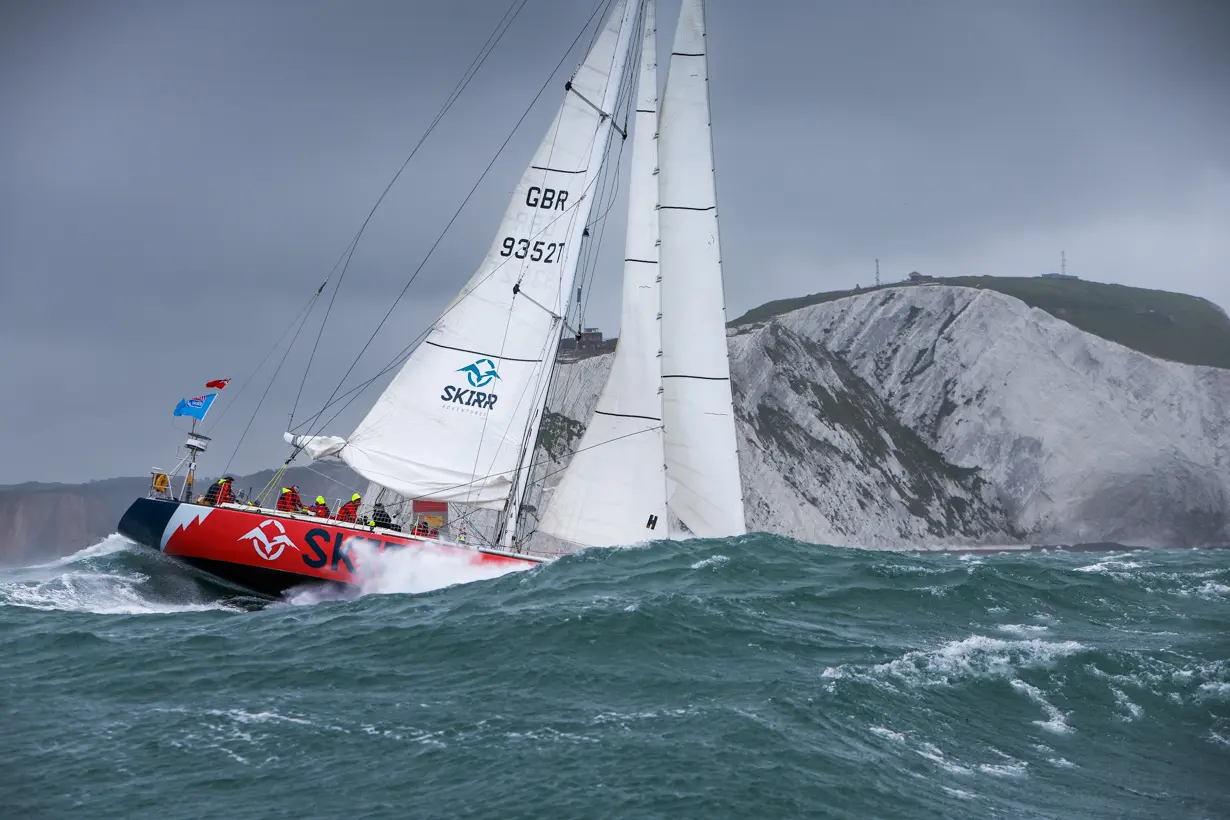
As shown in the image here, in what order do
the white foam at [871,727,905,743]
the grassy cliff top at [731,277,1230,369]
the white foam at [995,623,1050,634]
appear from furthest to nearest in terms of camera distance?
1. the grassy cliff top at [731,277,1230,369]
2. the white foam at [995,623,1050,634]
3. the white foam at [871,727,905,743]

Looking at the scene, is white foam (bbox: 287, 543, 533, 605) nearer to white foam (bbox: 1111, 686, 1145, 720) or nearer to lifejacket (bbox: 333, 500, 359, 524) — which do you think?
lifejacket (bbox: 333, 500, 359, 524)

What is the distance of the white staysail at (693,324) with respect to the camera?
26.4 metres

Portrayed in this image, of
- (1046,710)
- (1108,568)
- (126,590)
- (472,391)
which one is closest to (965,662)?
(1046,710)

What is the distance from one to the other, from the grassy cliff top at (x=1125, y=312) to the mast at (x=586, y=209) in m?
64.2

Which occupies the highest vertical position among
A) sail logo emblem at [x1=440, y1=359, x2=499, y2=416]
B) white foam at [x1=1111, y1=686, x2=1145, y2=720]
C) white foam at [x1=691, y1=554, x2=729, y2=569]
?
sail logo emblem at [x1=440, y1=359, x2=499, y2=416]

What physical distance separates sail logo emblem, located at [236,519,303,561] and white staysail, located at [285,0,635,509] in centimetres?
294

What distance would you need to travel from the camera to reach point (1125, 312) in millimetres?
93875

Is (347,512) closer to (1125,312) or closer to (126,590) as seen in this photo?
(126,590)

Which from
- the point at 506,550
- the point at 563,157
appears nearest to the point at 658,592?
the point at 506,550

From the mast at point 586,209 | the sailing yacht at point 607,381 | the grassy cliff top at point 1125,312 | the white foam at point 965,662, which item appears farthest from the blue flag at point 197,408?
the grassy cliff top at point 1125,312

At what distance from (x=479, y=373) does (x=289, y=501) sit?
16.2ft

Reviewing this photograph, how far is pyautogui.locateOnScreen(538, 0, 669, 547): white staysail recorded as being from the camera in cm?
2547

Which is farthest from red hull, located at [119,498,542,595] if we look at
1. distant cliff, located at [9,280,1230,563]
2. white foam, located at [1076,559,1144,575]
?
distant cliff, located at [9,280,1230,563]

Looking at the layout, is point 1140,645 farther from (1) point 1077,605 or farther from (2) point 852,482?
(2) point 852,482
